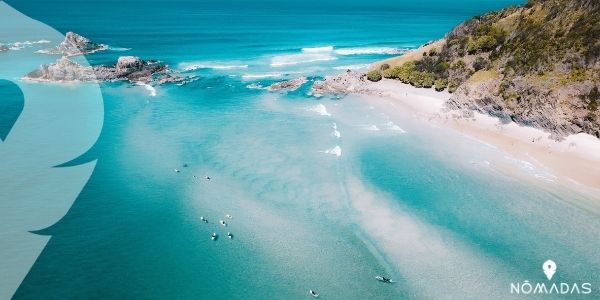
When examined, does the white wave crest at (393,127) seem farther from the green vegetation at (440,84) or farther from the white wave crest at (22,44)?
the white wave crest at (22,44)

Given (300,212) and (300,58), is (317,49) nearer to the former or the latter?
(300,58)

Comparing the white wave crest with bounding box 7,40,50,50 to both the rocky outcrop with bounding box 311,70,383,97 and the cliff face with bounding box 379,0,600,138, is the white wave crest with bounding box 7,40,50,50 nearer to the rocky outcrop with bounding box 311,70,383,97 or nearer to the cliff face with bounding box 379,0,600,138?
the rocky outcrop with bounding box 311,70,383,97

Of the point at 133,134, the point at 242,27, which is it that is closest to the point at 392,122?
the point at 133,134

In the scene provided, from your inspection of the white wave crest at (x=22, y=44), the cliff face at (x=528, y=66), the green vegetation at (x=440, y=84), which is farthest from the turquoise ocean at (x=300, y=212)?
the white wave crest at (x=22, y=44)

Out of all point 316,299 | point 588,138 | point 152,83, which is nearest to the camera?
point 316,299

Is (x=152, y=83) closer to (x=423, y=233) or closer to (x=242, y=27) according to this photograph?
(x=423, y=233)

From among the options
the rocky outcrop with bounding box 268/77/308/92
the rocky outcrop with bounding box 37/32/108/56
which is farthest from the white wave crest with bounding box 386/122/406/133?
the rocky outcrop with bounding box 37/32/108/56
